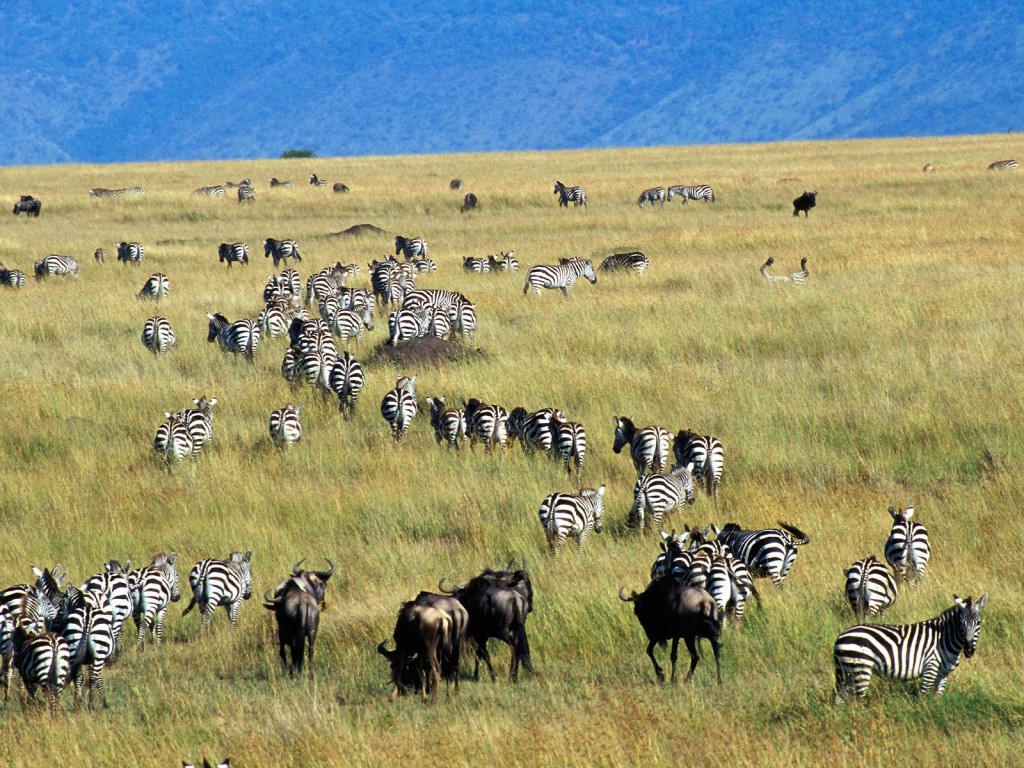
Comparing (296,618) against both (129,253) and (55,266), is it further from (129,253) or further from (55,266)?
(129,253)

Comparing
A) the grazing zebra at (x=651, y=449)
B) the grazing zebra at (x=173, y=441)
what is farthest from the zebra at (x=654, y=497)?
the grazing zebra at (x=173, y=441)

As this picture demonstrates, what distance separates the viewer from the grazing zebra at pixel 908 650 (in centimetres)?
814

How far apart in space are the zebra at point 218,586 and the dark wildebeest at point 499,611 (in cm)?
237

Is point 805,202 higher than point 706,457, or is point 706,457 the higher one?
point 805,202

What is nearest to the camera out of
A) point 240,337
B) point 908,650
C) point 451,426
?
point 908,650

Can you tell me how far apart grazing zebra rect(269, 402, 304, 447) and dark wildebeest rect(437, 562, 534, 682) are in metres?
7.42

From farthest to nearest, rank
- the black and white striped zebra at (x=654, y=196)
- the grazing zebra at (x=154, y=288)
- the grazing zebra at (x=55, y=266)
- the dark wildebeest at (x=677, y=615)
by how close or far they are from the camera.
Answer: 1. the black and white striped zebra at (x=654, y=196)
2. the grazing zebra at (x=55, y=266)
3. the grazing zebra at (x=154, y=288)
4. the dark wildebeest at (x=677, y=615)

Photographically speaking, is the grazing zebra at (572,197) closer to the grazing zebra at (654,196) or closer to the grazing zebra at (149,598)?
the grazing zebra at (654,196)

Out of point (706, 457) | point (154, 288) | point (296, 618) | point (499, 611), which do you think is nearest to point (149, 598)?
point (296, 618)

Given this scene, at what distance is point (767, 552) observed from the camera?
10820 mm

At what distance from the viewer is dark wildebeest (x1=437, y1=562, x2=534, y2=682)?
9164 millimetres

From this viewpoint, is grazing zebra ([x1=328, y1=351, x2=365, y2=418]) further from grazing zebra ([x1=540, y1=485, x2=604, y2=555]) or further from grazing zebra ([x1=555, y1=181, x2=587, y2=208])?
grazing zebra ([x1=555, y1=181, x2=587, y2=208])

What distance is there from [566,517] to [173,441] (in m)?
5.82

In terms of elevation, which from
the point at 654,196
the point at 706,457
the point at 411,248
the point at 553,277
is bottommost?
the point at 706,457
